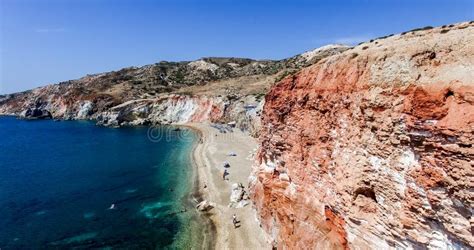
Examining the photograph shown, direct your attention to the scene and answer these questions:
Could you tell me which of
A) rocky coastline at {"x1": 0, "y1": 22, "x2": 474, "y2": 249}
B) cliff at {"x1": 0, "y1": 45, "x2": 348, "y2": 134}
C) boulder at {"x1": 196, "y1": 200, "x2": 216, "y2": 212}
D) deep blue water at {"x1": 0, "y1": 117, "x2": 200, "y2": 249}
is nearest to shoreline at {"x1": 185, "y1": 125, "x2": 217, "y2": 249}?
boulder at {"x1": 196, "y1": 200, "x2": 216, "y2": 212}

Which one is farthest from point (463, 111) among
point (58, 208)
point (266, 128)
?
point (58, 208)

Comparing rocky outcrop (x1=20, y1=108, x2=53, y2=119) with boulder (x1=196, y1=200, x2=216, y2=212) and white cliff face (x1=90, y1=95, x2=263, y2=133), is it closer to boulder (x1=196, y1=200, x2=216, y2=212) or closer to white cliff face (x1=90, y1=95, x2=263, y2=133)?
white cliff face (x1=90, y1=95, x2=263, y2=133)

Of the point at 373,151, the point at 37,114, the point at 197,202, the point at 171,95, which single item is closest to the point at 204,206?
the point at 197,202

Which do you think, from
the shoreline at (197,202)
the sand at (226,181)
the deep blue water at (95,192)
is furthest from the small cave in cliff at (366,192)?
the deep blue water at (95,192)

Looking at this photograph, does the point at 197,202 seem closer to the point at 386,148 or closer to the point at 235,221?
the point at 235,221

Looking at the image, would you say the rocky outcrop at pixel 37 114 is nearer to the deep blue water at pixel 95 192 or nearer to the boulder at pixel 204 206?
the deep blue water at pixel 95 192

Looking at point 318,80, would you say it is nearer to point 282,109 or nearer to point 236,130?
point 282,109
